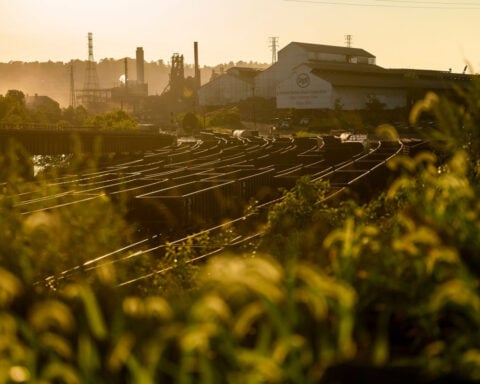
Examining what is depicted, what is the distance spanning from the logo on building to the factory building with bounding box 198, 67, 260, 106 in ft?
106

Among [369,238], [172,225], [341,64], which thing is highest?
[341,64]

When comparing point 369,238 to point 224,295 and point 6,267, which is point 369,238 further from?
point 6,267

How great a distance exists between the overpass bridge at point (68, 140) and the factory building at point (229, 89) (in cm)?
7708

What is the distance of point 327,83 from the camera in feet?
390

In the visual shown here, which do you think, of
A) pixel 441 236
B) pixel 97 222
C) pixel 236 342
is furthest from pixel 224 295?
pixel 97 222

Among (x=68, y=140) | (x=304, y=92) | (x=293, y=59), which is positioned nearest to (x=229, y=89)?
(x=293, y=59)

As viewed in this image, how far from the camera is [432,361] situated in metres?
5.04

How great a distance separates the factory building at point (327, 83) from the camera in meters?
121

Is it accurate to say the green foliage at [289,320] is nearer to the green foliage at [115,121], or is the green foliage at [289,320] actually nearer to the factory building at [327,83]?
the factory building at [327,83]

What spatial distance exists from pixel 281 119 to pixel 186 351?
121 meters

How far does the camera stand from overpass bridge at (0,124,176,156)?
6531 centimetres

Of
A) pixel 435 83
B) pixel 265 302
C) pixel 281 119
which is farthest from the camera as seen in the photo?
pixel 435 83

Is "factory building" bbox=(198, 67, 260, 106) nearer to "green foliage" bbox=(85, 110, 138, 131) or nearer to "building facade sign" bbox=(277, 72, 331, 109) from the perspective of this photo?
"building facade sign" bbox=(277, 72, 331, 109)

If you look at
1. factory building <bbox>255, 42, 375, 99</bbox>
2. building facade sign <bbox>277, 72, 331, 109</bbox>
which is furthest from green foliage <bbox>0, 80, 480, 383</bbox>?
factory building <bbox>255, 42, 375, 99</bbox>
